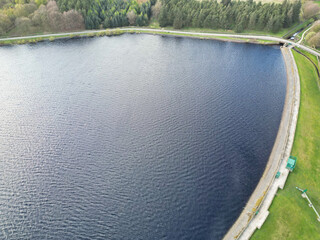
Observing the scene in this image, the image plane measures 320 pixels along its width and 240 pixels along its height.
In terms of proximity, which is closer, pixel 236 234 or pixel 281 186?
pixel 236 234

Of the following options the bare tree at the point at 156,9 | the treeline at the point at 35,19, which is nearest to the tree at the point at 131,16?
the bare tree at the point at 156,9

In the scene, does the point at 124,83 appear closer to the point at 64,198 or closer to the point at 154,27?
the point at 64,198

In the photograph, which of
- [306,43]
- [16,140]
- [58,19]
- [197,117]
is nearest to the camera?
[16,140]

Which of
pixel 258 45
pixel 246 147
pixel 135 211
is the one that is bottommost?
pixel 135 211

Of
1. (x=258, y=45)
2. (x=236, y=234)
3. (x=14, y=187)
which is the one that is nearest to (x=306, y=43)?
(x=258, y=45)

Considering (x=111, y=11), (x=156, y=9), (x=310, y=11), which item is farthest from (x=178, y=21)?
(x=310, y=11)

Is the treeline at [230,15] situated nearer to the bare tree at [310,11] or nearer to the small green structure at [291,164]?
the bare tree at [310,11]

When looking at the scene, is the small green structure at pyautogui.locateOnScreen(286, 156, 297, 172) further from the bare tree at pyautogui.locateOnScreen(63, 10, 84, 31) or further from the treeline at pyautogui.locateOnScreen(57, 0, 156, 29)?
the bare tree at pyautogui.locateOnScreen(63, 10, 84, 31)

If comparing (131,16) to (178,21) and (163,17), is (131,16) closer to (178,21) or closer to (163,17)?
(163,17)
